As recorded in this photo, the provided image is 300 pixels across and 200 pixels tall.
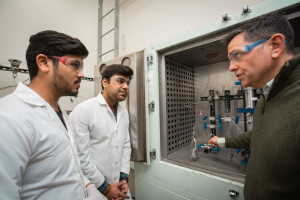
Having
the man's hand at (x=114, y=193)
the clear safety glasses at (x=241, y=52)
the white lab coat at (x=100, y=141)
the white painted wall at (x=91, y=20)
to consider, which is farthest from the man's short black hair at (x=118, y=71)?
A: the white painted wall at (x=91, y=20)

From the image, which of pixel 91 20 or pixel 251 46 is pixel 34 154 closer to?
pixel 251 46

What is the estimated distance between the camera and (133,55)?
3.47ft

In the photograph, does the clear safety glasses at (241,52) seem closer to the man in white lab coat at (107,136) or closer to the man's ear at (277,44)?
the man's ear at (277,44)

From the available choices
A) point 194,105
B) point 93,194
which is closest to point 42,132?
point 93,194

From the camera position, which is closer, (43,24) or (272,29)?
(272,29)

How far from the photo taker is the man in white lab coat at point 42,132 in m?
0.38

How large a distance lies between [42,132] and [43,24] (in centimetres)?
173

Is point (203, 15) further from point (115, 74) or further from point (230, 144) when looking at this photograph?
point (230, 144)

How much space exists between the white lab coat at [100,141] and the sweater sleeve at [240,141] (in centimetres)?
74

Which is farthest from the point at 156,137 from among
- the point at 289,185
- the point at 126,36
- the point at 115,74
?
the point at 126,36

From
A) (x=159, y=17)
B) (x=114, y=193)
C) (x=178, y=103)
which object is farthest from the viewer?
(x=159, y=17)

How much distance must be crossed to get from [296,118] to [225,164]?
618mm

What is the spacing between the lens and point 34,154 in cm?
44

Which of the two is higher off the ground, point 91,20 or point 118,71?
point 91,20
